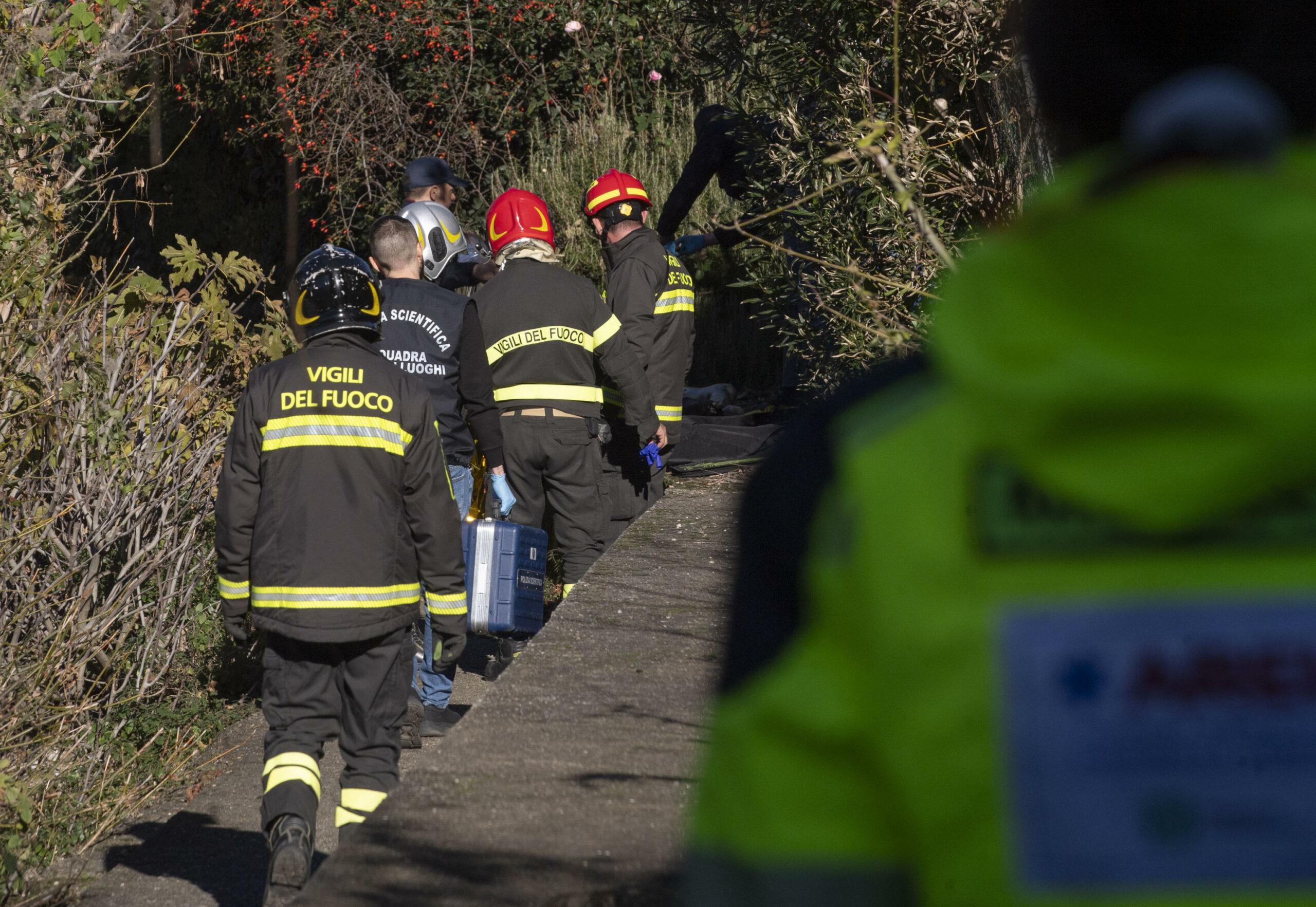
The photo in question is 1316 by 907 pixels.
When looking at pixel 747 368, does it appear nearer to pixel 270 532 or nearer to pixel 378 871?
pixel 270 532

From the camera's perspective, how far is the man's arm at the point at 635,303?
735 centimetres

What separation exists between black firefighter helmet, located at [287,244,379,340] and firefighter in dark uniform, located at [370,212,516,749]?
1367mm

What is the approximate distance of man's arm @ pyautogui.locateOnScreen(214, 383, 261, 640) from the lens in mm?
4227

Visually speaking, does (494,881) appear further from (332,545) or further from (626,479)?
(626,479)

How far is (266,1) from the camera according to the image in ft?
41.1

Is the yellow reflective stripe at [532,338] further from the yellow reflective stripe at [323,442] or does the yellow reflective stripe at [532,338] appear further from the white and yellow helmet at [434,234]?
the yellow reflective stripe at [323,442]

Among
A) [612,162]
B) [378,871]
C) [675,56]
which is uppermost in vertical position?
[675,56]

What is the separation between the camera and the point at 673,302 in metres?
7.66

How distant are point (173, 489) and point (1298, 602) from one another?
5.47 meters

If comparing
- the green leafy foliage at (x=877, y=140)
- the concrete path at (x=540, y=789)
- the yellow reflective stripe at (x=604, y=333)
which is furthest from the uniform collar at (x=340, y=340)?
the yellow reflective stripe at (x=604, y=333)

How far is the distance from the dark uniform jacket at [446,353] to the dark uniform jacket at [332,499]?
5.24ft

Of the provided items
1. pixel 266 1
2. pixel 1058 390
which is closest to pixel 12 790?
pixel 1058 390

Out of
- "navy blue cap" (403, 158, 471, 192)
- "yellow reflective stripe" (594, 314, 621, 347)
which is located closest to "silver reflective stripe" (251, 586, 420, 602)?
"yellow reflective stripe" (594, 314, 621, 347)

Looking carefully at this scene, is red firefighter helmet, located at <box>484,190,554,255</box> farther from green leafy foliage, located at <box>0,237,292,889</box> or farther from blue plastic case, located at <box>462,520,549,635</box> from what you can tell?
blue plastic case, located at <box>462,520,549,635</box>
